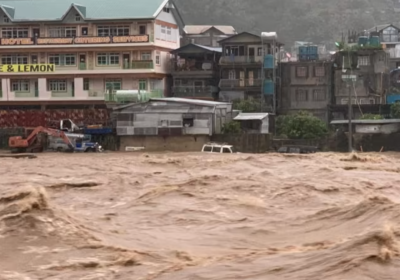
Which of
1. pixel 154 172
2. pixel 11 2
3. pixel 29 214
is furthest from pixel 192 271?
pixel 11 2

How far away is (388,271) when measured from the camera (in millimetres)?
8641

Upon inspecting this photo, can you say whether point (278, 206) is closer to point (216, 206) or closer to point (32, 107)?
point (216, 206)

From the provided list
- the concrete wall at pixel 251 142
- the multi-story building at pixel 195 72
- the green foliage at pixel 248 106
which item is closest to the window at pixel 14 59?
the multi-story building at pixel 195 72

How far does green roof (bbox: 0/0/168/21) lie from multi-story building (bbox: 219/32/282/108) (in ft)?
17.7

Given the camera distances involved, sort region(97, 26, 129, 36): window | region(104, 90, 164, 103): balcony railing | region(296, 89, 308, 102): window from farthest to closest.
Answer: region(296, 89, 308, 102): window → region(97, 26, 129, 36): window → region(104, 90, 164, 103): balcony railing

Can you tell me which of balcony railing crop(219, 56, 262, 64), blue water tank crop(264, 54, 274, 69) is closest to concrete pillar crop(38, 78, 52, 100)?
balcony railing crop(219, 56, 262, 64)

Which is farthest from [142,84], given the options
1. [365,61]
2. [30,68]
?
[365,61]

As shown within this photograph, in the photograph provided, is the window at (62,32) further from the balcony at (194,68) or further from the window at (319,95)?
the window at (319,95)

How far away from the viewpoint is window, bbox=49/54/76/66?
4484 centimetres

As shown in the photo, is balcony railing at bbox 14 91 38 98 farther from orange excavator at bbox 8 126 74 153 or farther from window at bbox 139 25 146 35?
window at bbox 139 25 146 35

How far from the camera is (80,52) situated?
1757 inches

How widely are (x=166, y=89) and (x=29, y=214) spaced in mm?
35146

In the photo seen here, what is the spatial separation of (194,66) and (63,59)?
8615mm

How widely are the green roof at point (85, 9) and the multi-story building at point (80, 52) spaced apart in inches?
2.5
